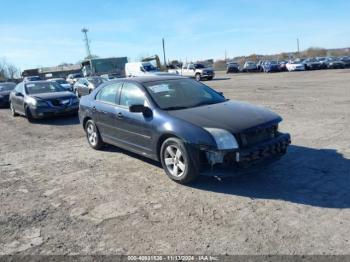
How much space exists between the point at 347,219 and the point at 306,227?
1.64 ft

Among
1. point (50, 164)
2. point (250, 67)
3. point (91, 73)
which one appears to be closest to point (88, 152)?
point (50, 164)

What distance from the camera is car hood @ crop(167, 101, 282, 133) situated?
5.23 meters

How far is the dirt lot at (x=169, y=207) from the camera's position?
383 centimetres

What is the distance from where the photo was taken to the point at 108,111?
7.14 metres

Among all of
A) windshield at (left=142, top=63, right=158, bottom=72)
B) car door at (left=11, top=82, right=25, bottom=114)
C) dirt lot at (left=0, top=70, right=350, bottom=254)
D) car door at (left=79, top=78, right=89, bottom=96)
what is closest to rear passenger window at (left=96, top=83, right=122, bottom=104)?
dirt lot at (left=0, top=70, right=350, bottom=254)

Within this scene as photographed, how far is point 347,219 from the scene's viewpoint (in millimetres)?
4109

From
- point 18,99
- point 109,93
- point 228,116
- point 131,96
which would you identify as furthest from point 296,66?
point 228,116

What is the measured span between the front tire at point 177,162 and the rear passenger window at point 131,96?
1.05 meters

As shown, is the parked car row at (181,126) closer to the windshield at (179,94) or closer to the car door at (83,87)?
the windshield at (179,94)

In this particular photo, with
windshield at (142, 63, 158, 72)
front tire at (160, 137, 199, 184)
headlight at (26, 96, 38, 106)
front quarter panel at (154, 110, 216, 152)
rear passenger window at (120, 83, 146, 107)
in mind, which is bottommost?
front tire at (160, 137, 199, 184)

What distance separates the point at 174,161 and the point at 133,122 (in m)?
1.22

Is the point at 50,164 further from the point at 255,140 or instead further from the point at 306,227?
the point at 306,227

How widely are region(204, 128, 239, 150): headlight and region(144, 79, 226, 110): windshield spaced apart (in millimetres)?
1150

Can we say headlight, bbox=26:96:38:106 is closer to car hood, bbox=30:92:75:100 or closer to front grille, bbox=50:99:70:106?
car hood, bbox=30:92:75:100
